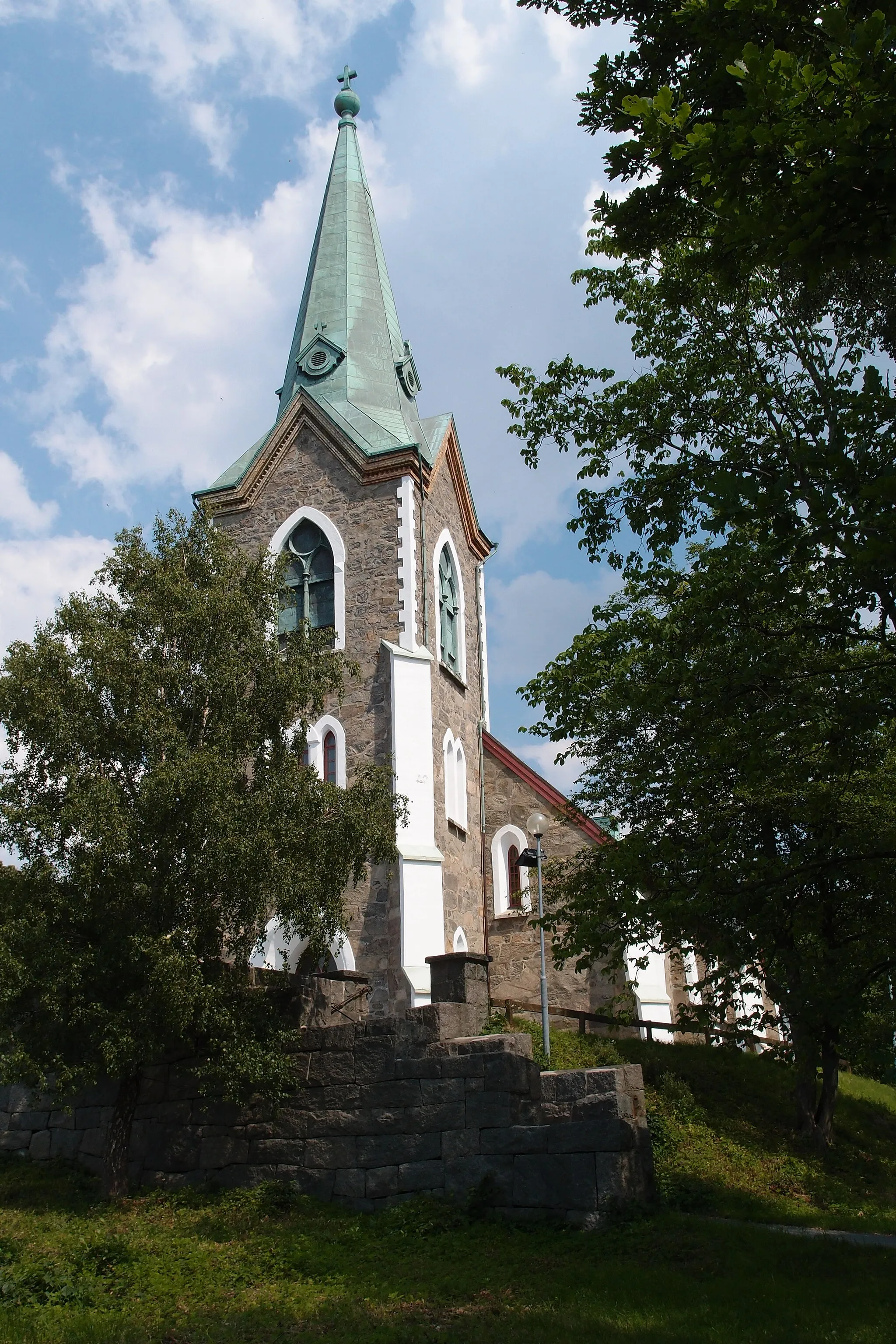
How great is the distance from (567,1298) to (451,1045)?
130 inches

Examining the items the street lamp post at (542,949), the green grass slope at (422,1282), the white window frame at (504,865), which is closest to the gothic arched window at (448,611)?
the white window frame at (504,865)

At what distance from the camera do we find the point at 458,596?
23.5 metres

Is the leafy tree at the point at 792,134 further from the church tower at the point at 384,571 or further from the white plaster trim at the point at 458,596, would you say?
the white plaster trim at the point at 458,596

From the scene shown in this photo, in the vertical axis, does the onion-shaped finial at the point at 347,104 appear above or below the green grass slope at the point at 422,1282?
above

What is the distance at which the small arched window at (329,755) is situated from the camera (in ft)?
65.7

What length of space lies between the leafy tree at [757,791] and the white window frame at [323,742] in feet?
20.8

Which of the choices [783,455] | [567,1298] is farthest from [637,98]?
[567,1298]

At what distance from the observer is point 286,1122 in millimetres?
11914

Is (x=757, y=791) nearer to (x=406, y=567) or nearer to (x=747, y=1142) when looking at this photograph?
(x=747, y=1142)

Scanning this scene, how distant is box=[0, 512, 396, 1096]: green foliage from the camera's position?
1133 centimetres

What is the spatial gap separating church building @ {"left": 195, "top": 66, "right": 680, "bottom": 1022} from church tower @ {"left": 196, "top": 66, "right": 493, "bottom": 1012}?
0.12ft

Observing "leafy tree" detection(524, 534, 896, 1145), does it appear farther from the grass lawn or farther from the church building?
the church building

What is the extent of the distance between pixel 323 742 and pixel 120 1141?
9.08 meters

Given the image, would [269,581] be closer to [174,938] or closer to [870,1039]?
[174,938]
